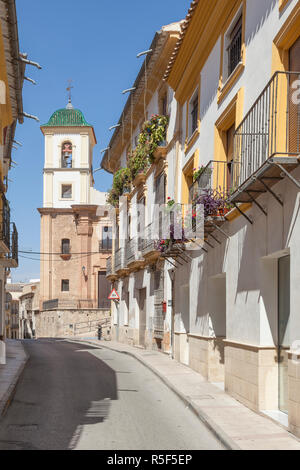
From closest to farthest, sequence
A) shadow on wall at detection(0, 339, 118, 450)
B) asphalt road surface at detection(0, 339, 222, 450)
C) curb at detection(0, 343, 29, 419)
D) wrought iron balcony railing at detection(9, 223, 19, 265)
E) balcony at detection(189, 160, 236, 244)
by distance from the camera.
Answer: asphalt road surface at detection(0, 339, 222, 450)
shadow on wall at detection(0, 339, 118, 450)
curb at detection(0, 343, 29, 419)
balcony at detection(189, 160, 236, 244)
wrought iron balcony railing at detection(9, 223, 19, 265)

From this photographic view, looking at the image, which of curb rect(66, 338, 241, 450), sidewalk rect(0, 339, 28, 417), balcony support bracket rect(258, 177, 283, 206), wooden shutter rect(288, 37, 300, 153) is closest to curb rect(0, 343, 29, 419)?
sidewalk rect(0, 339, 28, 417)

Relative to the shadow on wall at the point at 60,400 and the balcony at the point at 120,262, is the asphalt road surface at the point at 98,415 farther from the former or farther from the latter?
the balcony at the point at 120,262

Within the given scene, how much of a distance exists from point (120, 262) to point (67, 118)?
23550 millimetres

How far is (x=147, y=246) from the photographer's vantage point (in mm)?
21797

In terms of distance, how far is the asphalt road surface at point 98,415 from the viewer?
798cm

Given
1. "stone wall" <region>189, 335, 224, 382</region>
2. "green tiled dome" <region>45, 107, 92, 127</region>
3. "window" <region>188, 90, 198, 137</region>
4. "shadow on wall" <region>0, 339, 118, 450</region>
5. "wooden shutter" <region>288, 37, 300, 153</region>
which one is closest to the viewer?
"wooden shutter" <region>288, 37, 300, 153</region>

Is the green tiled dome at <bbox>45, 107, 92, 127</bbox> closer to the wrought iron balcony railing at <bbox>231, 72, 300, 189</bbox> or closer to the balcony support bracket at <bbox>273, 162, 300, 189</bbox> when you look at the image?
the wrought iron balcony railing at <bbox>231, 72, 300, 189</bbox>

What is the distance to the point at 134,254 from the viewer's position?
25172 millimetres

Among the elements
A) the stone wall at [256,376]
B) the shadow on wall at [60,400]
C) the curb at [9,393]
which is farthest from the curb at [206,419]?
the curb at [9,393]

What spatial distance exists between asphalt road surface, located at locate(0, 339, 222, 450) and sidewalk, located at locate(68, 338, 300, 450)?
17 cm

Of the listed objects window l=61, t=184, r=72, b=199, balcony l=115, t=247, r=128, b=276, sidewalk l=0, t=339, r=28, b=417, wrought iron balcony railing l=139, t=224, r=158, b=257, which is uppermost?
window l=61, t=184, r=72, b=199

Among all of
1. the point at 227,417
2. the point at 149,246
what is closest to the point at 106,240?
the point at 149,246

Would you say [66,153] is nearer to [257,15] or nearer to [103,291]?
[103,291]

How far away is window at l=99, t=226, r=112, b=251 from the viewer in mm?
45969
